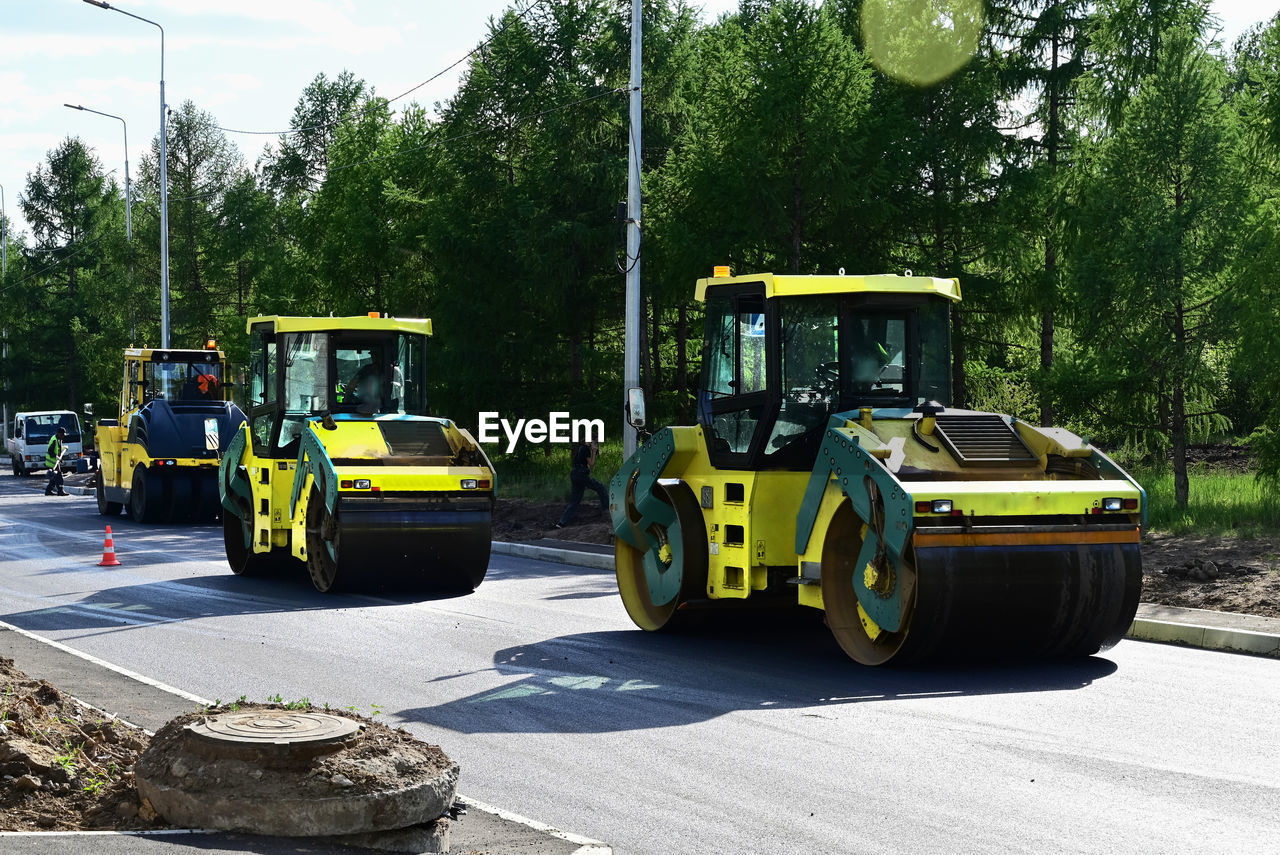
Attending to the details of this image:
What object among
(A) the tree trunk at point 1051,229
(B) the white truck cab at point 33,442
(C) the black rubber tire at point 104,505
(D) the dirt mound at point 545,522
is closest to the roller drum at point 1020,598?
(D) the dirt mound at point 545,522

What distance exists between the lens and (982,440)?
448 inches

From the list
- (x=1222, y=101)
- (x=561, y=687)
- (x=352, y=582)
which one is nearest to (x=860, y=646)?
(x=561, y=687)

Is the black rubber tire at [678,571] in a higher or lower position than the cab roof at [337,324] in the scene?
lower

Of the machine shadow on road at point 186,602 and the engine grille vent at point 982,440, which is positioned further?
the machine shadow on road at point 186,602

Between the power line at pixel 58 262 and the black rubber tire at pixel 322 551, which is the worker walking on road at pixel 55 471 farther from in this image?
the power line at pixel 58 262

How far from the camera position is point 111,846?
18.9 feet

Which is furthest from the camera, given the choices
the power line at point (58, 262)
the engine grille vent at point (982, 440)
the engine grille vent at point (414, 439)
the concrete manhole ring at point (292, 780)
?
the power line at point (58, 262)

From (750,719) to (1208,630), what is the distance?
505cm

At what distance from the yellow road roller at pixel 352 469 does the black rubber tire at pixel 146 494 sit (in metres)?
10.1

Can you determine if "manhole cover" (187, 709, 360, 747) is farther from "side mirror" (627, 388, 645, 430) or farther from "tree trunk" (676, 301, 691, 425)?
"tree trunk" (676, 301, 691, 425)

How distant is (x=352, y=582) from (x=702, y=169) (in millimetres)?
14292

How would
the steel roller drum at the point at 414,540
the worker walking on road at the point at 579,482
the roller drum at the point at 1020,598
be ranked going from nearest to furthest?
the roller drum at the point at 1020,598 < the steel roller drum at the point at 414,540 < the worker walking on road at the point at 579,482

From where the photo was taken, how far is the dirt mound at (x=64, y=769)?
6453 millimetres

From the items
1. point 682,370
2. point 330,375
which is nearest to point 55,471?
point 682,370
